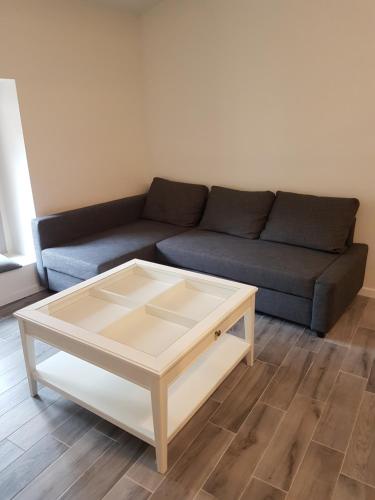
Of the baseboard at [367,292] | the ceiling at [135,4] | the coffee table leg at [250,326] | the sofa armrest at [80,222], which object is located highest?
the ceiling at [135,4]

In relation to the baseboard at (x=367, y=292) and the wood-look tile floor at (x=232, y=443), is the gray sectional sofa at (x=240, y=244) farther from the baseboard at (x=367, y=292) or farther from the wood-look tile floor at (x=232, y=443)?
the wood-look tile floor at (x=232, y=443)

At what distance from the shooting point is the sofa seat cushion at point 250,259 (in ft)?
7.75

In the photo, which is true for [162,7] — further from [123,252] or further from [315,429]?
[315,429]

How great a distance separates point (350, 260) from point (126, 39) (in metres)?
2.76

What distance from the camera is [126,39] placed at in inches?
134

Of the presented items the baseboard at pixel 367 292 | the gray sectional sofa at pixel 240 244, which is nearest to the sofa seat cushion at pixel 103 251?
the gray sectional sofa at pixel 240 244

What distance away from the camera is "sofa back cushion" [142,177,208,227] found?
342 centimetres

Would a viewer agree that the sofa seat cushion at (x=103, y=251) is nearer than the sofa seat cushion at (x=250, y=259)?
No

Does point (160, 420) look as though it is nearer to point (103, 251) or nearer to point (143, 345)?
point (143, 345)

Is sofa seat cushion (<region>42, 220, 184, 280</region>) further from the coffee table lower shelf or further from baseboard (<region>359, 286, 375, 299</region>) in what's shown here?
baseboard (<region>359, 286, 375, 299</region>)

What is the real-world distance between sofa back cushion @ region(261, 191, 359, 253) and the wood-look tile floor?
0.84 meters

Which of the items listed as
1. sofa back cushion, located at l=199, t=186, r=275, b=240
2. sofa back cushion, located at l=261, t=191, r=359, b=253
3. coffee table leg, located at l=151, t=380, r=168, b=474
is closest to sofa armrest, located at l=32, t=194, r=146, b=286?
sofa back cushion, located at l=199, t=186, r=275, b=240

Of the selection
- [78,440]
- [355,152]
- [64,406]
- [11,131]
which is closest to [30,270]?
[11,131]

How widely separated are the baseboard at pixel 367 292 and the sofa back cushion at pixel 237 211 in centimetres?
91
